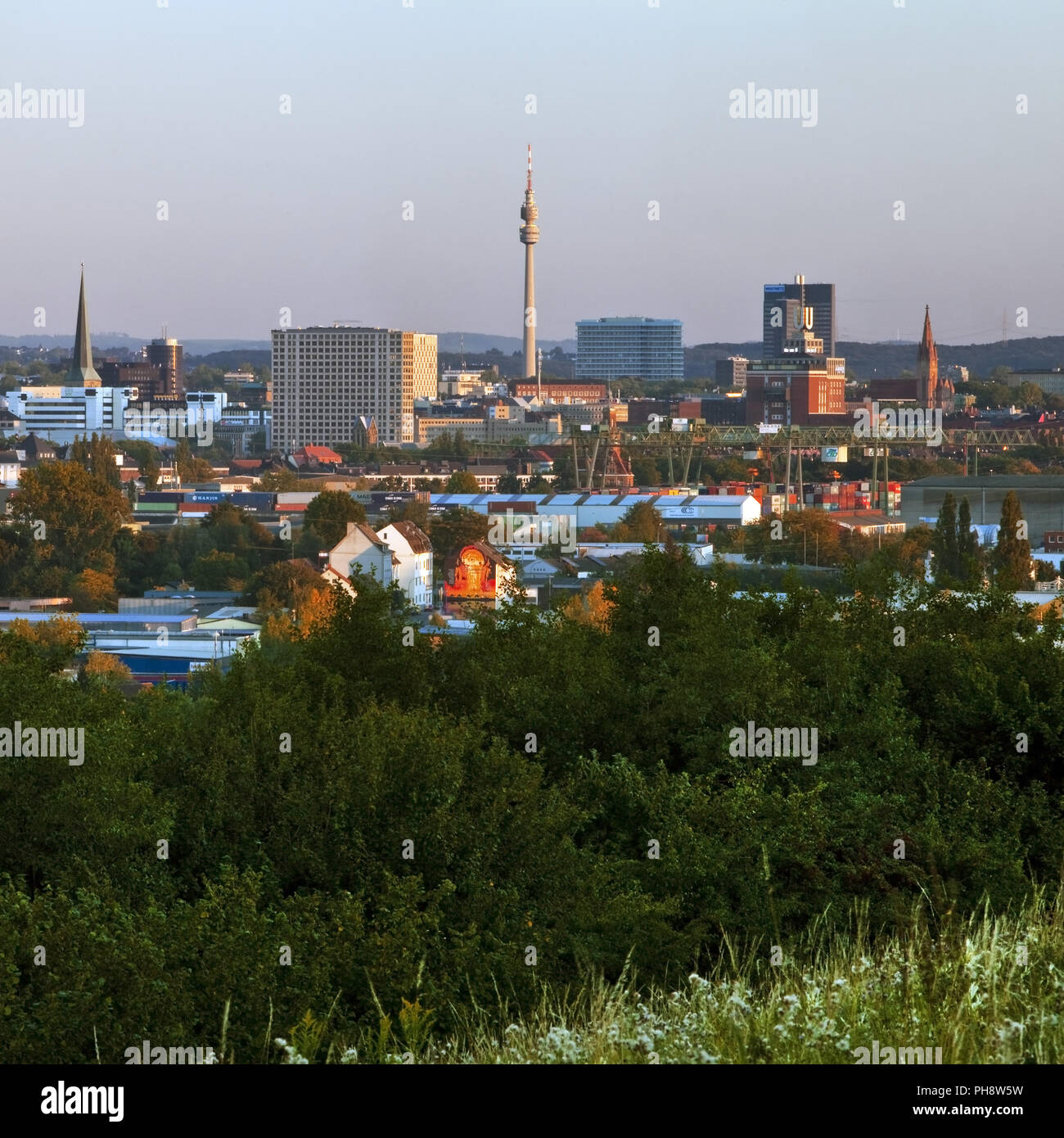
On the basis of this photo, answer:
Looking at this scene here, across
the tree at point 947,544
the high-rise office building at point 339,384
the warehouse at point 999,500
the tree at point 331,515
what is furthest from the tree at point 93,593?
the high-rise office building at point 339,384

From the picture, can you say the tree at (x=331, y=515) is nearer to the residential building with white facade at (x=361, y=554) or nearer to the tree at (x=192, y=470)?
the residential building with white facade at (x=361, y=554)

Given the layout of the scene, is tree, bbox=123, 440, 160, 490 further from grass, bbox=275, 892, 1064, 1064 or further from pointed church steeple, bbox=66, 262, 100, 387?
grass, bbox=275, 892, 1064, 1064

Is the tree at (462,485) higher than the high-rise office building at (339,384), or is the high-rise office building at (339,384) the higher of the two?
the high-rise office building at (339,384)

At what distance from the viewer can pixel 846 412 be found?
75.5 metres

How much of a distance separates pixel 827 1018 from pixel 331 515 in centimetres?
3182

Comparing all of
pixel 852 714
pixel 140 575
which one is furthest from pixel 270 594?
pixel 852 714

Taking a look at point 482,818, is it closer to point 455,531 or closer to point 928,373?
point 455,531

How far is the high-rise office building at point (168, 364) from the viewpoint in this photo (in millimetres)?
94938

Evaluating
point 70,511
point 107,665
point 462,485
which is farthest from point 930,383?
point 107,665

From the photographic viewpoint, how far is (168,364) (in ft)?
322

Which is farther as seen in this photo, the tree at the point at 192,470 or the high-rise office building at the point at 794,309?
Result: the high-rise office building at the point at 794,309

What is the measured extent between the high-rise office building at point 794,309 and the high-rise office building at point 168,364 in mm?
35104

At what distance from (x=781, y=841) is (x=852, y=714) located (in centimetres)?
193

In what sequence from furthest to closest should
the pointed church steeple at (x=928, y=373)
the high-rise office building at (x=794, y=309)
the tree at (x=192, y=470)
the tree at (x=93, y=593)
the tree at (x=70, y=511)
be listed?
the high-rise office building at (x=794, y=309) < the pointed church steeple at (x=928, y=373) < the tree at (x=192, y=470) < the tree at (x=70, y=511) < the tree at (x=93, y=593)
